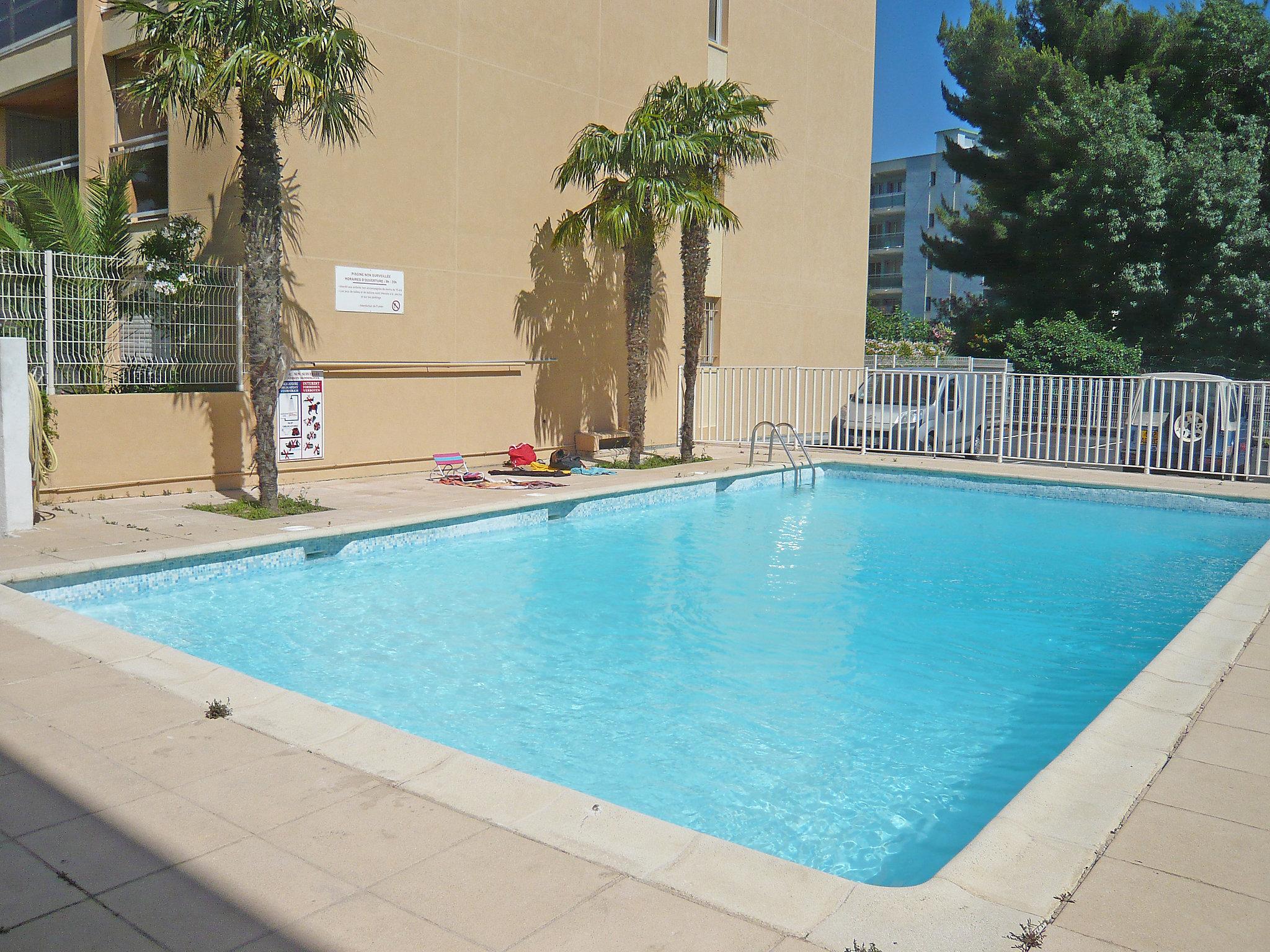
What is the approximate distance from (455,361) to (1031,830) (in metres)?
10.9

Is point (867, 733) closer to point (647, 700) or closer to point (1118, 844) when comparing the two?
point (647, 700)

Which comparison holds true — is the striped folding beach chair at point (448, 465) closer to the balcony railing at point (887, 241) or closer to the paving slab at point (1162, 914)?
the paving slab at point (1162, 914)

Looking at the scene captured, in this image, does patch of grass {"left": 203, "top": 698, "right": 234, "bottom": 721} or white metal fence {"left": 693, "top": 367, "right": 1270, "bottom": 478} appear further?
white metal fence {"left": 693, "top": 367, "right": 1270, "bottom": 478}

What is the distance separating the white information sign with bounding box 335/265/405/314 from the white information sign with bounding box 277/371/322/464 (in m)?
0.95

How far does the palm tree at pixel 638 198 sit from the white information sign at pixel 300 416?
4.27 metres

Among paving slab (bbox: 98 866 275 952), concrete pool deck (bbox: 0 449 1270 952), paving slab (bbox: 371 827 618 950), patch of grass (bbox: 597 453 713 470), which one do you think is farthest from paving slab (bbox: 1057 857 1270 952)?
patch of grass (bbox: 597 453 713 470)

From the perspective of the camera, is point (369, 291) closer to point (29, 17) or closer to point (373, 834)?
point (29, 17)

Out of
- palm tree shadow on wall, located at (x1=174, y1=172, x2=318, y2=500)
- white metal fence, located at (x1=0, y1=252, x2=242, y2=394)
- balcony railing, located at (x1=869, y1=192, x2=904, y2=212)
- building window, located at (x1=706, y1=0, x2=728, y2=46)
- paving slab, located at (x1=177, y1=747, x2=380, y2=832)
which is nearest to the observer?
paving slab, located at (x1=177, y1=747, x2=380, y2=832)

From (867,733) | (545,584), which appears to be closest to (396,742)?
(867,733)

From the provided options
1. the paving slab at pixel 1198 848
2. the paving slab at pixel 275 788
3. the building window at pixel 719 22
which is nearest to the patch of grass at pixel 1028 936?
the paving slab at pixel 1198 848

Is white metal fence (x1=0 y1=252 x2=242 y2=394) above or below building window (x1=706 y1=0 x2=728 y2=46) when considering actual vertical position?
below

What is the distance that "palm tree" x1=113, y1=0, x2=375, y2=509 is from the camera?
847 cm

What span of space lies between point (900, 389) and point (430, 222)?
8045 mm

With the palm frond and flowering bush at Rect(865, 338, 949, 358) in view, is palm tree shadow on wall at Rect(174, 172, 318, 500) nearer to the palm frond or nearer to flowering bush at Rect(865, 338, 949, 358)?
the palm frond
